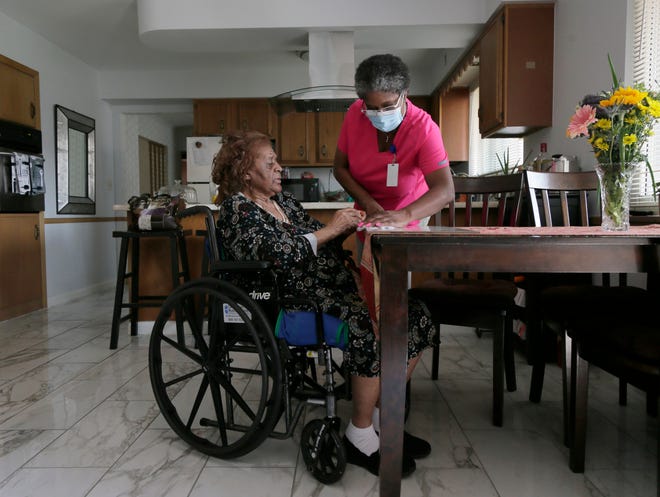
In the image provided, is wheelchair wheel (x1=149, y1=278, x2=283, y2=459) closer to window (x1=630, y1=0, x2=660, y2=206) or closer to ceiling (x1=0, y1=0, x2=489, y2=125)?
window (x1=630, y1=0, x2=660, y2=206)

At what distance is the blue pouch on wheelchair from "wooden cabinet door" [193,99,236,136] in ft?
16.0

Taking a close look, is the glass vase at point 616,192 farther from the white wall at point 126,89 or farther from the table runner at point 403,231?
the white wall at point 126,89

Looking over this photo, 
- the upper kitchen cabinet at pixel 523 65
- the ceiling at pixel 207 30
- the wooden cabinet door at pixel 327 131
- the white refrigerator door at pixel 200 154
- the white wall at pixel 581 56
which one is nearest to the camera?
the white wall at pixel 581 56

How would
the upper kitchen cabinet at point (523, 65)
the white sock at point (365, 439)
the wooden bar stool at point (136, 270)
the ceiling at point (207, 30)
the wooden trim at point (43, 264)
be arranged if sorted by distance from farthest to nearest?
the wooden trim at point (43, 264)
the ceiling at point (207, 30)
the upper kitchen cabinet at point (523, 65)
the wooden bar stool at point (136, 270)
the white sock at point (365, 439)

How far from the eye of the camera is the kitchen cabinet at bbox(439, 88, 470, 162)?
5.42 metres

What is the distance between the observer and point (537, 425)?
6.14ft

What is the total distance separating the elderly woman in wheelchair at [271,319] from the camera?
4.73ft

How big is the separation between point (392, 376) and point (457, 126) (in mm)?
4696

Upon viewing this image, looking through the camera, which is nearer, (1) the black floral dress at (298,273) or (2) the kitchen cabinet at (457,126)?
(1) the black floral dress at (298,273)

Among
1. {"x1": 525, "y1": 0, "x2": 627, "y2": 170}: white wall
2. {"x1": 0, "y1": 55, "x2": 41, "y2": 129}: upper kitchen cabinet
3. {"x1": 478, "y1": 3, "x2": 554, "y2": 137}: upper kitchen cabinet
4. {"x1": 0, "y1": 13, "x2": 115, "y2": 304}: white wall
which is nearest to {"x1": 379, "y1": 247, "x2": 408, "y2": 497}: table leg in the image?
{"x1": 525, "y1": 0, "x2": 627, "y2": 170}: white wall

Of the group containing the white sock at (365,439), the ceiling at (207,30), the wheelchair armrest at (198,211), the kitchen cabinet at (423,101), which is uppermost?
the ceiling at (207,30)

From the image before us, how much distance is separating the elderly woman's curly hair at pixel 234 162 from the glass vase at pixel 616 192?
1072 millimetres

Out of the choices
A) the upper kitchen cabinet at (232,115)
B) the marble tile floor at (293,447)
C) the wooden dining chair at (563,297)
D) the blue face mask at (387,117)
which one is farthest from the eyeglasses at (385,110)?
the upper kitchen cabinet at (232,115)

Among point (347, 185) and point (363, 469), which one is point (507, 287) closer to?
point (347, 185)
